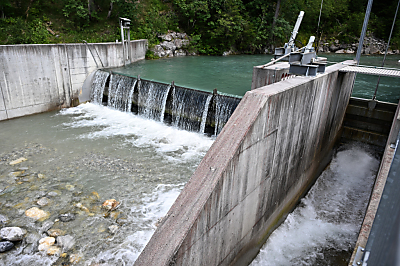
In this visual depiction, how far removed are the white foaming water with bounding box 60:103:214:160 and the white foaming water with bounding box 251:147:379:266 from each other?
3.67 meters

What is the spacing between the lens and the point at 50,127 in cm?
1130

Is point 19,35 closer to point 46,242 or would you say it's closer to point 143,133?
point 143,133

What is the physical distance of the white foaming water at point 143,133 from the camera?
9.55 m

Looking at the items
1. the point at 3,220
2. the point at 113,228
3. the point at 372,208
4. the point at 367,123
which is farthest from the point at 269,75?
the point at 3,220

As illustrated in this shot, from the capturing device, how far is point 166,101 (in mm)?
11711

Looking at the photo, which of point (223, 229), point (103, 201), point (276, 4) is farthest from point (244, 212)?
point (276, 4)

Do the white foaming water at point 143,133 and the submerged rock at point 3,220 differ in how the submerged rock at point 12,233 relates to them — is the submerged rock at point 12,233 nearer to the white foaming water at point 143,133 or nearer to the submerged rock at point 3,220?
the submerged rock at point 3,220

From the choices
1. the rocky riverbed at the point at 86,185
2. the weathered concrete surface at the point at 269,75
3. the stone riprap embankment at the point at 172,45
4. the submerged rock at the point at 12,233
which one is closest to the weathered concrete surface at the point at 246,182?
the weathered concrete surface at the point at 269,75

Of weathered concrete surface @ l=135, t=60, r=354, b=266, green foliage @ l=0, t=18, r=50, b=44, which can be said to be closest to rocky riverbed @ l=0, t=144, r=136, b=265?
weathered concrete surface @ l=135, t=60, r=354, b=266

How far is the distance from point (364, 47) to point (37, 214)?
3465 cm

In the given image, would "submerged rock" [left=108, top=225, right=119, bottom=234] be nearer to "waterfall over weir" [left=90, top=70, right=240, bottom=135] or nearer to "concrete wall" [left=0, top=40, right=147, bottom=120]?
"waterfall over weir" [left=90, top=70, right=240, bottom=135]

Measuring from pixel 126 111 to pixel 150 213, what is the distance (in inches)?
296

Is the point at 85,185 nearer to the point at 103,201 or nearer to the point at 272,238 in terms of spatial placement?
the point at 103,201

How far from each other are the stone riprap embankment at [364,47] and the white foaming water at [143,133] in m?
26.6
